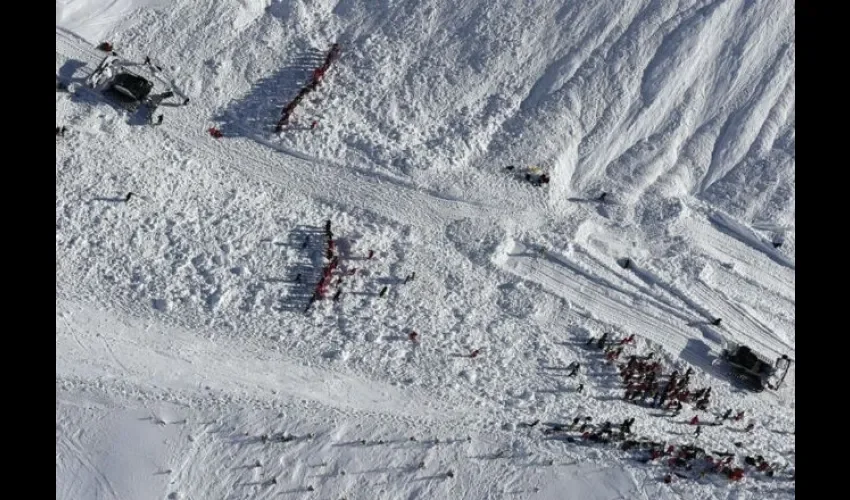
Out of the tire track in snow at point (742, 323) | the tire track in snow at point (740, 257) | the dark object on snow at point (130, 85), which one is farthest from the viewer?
the tire track in snow at point (740, 257)

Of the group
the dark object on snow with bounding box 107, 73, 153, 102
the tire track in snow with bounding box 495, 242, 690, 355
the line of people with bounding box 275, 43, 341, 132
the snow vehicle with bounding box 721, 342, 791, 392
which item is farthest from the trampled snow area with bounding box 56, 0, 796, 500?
the dark object on snow with bounding box 107, 73, 153, 102

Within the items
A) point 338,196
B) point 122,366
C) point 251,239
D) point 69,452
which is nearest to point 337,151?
point 338,196

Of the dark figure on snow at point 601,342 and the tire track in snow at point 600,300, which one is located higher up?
the tire track in snow at point 600,300

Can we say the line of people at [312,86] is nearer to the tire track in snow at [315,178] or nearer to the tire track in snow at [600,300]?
the tire track in snow at [315,178]

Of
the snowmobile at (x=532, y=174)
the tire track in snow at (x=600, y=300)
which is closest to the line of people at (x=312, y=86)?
the snowmobile at (x=532, y=174)

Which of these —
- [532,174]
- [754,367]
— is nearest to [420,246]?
[532,174]

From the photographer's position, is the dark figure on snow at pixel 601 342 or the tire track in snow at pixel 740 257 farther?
the tire track in snow at pixel 740 257

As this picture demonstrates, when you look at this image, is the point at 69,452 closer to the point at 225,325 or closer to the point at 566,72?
the point at 225,325
